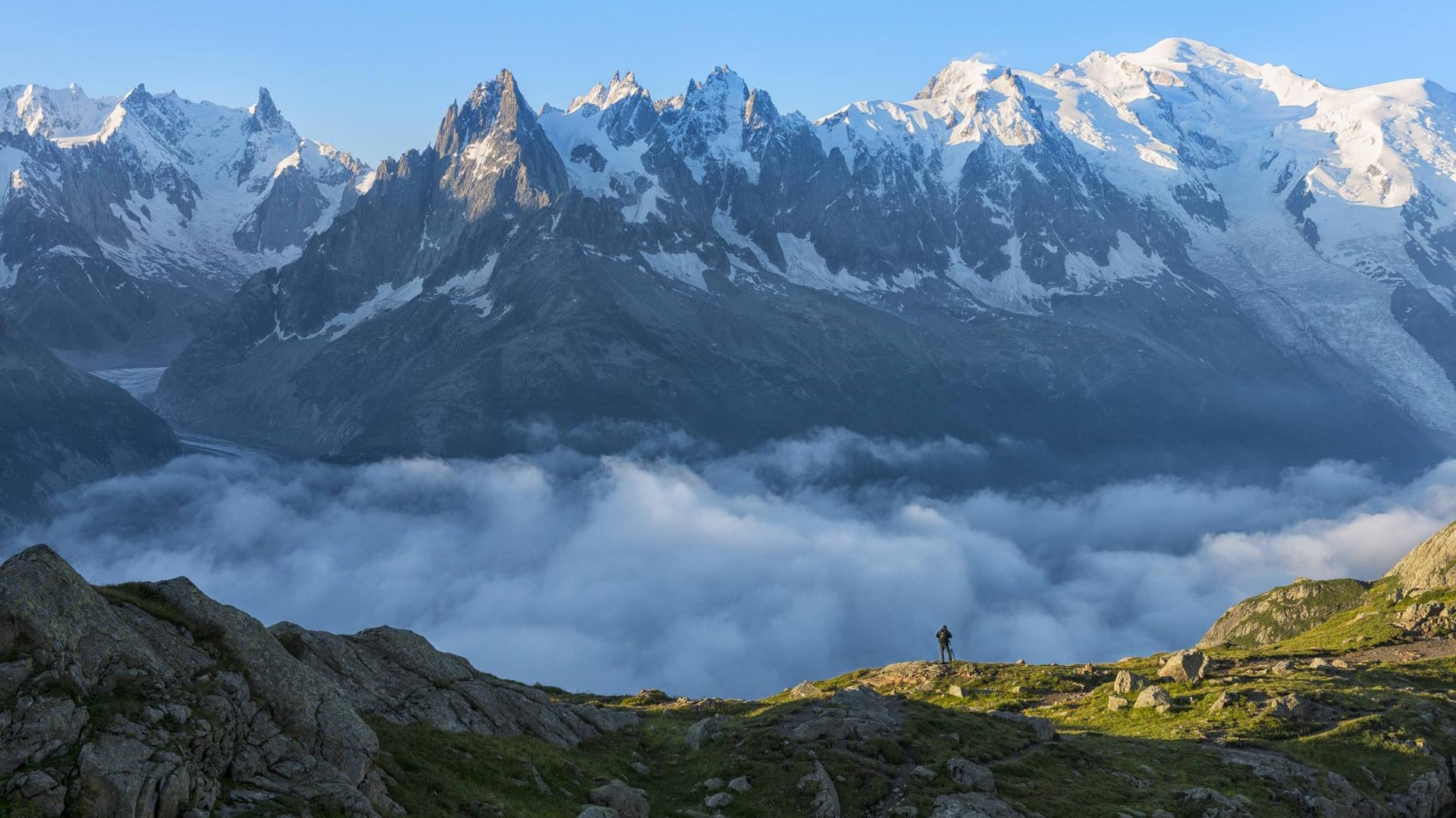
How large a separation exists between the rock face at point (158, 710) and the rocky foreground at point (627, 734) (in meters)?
0.08

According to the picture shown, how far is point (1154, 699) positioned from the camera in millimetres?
85875

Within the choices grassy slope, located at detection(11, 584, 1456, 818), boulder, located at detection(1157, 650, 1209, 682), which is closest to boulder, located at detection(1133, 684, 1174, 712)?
grassy slope, located at detection(11, 584, 1456, 818)

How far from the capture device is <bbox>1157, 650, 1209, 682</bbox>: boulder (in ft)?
313

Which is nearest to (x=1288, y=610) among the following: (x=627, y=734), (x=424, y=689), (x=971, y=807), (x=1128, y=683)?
(x=1128, y=683)

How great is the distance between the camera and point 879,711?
69688mm

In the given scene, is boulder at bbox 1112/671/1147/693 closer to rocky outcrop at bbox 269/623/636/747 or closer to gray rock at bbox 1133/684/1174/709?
gray rock at bbox 1133/684/1174/709

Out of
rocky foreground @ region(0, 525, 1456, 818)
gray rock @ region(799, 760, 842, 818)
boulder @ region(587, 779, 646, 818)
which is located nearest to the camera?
rocky foreground @ region(0, 525, 1456, 818)

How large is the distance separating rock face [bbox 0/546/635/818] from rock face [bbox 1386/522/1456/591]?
133295mm

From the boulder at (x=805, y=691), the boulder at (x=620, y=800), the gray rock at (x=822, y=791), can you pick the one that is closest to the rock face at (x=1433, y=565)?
the boulder at (x=805, y=691)

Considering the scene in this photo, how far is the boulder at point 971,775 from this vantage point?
55.4 metres

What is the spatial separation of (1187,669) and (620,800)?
219ft

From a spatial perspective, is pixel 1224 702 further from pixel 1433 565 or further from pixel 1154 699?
pixel 1433 565

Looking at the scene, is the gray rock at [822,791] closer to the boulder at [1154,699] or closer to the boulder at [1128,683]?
the boulder at [1154,699]

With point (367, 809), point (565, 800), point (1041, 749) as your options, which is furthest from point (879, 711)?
point (367, 809)
